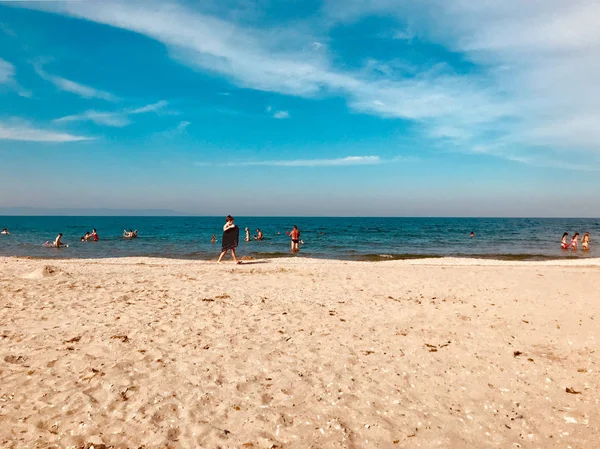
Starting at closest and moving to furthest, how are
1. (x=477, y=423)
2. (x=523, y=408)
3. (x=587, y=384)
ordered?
(x=477, y=423) < (x=523, y=408) < (x=587, y=384)

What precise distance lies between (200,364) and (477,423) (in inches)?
163

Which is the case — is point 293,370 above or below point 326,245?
above

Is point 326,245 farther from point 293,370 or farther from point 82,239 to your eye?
point 293,370

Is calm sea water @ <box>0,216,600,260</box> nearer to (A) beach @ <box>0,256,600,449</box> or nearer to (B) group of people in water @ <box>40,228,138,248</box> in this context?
(B) group of people in water @ <box>40,228,138,248</box>

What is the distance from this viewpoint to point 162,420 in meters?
4.53

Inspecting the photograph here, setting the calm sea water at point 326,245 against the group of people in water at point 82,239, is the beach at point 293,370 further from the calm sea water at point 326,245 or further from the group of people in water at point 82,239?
the group of people in water at point 82,239

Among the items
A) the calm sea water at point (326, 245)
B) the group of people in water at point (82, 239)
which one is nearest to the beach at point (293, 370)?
the calm sea water at point (326, 245)

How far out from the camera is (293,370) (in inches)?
237

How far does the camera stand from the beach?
14.4 ft

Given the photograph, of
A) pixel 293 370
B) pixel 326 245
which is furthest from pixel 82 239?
pixel 293 370

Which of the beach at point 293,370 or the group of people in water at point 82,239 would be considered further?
the group of people in water at point 82,239

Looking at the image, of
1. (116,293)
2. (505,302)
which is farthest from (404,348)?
(116,293)

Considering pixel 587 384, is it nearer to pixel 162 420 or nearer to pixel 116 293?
pixel 162 420

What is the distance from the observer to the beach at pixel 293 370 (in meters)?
4.40
